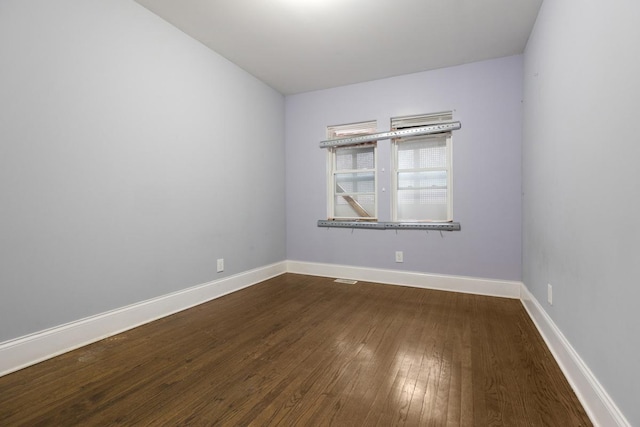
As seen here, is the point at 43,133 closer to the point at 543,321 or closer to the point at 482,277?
the point at 543,321

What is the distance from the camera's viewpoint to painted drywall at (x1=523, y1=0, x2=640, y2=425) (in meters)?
1.06

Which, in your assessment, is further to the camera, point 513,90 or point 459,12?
Result: point 513,90

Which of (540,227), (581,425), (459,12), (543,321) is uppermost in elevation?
(459,12)

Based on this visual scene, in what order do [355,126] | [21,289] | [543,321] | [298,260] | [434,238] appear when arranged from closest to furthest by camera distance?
[21,289] < [543,321] < [434,238] < [355,126] < [298,260]

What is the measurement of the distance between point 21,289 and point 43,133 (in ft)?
3.23

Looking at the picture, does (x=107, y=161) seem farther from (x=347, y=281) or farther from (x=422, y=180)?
(x=422, y=180)

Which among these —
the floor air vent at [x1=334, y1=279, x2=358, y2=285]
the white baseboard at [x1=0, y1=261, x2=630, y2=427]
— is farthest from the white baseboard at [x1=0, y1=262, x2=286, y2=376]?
the floor air vent at [x1=334, y1=279, x2=358, y2=285]

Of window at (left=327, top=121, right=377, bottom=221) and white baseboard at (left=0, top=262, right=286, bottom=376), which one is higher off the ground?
window at (left=327, top=121, right=377, bottom=221)

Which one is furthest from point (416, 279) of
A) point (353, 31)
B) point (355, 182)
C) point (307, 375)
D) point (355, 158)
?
point (353, 31)

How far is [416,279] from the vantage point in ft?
11.5

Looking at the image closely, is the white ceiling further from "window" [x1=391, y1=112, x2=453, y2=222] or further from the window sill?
the window sill

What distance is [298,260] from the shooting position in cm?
426

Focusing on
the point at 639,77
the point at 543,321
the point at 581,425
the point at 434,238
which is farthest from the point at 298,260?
the point at 639,77

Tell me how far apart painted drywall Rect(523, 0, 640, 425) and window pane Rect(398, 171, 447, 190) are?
1237mm
